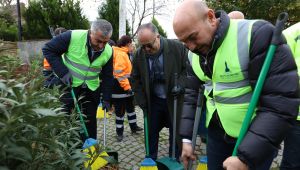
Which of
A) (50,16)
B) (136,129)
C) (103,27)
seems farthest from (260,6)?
(50,16)

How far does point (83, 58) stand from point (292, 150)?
8.87 feet

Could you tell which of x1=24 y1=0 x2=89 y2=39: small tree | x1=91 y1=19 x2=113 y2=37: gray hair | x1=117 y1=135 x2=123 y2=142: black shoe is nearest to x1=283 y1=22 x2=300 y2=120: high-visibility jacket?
x1=91 y1=19 x2=113 y2=37: gray hair

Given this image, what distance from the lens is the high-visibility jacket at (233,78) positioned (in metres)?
1.82

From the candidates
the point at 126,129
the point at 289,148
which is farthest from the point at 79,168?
the point at 126,129

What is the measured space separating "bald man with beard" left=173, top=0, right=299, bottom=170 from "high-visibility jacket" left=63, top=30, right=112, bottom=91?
85.3 inches

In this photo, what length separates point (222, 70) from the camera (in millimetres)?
1927

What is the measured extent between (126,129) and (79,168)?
15.6ft

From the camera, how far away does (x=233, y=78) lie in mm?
1888

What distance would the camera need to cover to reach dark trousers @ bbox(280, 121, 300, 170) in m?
2.61

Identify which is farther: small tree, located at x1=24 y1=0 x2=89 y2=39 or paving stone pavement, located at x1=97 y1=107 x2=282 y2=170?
small tree, located at x1=24 y1=0 x2=89 y2=39

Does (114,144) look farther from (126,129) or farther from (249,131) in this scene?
(249,131)

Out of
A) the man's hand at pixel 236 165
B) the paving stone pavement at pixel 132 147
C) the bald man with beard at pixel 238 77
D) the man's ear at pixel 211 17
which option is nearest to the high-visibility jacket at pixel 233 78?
the bald man with beard at pixel 238 77

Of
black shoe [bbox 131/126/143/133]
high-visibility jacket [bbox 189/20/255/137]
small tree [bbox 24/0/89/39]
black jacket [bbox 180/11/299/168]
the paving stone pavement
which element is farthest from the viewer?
small tree [bbox 24/0/89/39]

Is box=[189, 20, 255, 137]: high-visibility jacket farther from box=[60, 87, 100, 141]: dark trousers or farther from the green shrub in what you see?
box=[60, 87, 100, 141]: dark trousers
